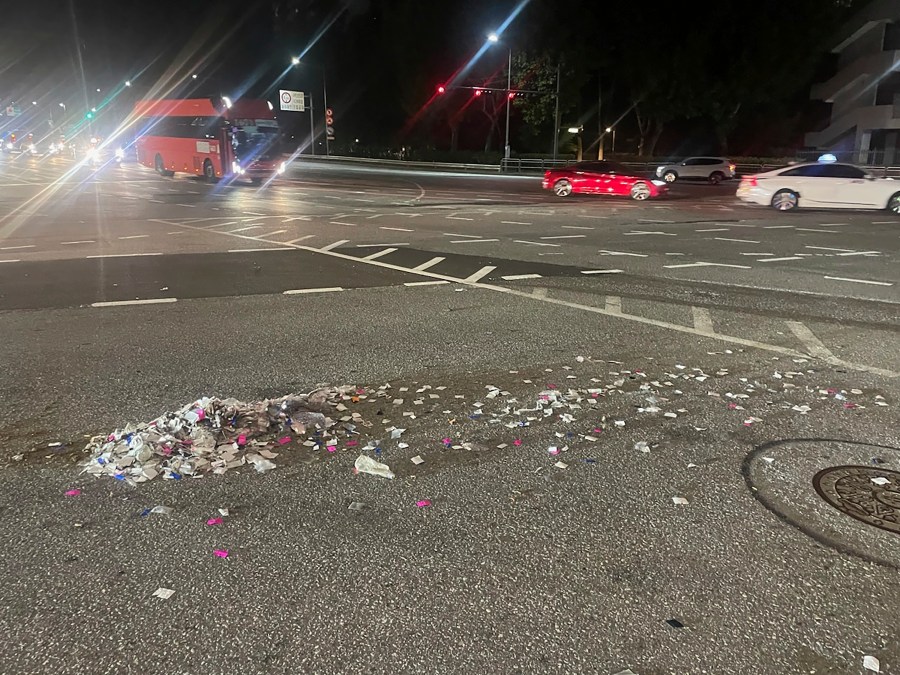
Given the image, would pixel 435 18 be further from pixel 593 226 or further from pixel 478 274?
pixel 478 274

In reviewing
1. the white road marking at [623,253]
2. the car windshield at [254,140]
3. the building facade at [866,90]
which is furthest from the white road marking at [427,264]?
the building facade at [866,90]

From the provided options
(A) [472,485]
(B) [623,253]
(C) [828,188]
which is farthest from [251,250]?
(C) [828,188]

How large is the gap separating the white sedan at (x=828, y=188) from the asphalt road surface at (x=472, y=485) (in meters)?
12.3

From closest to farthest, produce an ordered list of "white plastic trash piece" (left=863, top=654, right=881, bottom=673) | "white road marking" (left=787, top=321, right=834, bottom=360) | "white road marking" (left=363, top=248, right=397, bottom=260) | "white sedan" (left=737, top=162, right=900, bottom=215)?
"white plastic trash piece" (left=863, top=654, right=881, bottom=673), "white road marking" (left=787, top=321, right=834, bottom=360), "white road marking" (left=363, top=248, right=397, bottom=260), "white sedan" (left=737, top=162, right=900, bottom=215)

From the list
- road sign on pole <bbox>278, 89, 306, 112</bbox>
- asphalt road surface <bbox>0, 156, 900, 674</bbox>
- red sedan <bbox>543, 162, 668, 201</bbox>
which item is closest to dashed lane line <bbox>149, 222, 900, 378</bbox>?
asphalt road surface <bbox>0, 156, 900, 674</bbox>

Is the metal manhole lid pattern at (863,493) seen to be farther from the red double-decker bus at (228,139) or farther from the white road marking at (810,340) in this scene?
the red double-decker bus at (228,139)

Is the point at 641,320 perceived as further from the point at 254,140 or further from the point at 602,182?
the point at 254,140

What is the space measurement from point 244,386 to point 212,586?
105 inches

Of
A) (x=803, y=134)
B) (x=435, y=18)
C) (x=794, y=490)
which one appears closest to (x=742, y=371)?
(x=794, y=490)

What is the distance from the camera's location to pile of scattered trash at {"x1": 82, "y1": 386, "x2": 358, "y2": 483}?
4.16m

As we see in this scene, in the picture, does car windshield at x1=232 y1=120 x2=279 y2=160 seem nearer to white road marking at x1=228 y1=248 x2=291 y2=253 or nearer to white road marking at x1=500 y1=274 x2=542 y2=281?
white road marking at x1=228 y1=248 x2=291 y2=253

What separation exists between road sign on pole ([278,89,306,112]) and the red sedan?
178 ft

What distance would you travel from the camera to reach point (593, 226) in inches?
670

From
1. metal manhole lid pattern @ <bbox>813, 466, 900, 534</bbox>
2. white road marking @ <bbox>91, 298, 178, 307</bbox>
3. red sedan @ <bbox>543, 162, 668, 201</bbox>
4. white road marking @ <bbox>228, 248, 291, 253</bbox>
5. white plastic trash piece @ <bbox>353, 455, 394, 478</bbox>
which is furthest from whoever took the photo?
red sedan @ <bbox>543, 162, 668, 201</bbox>
